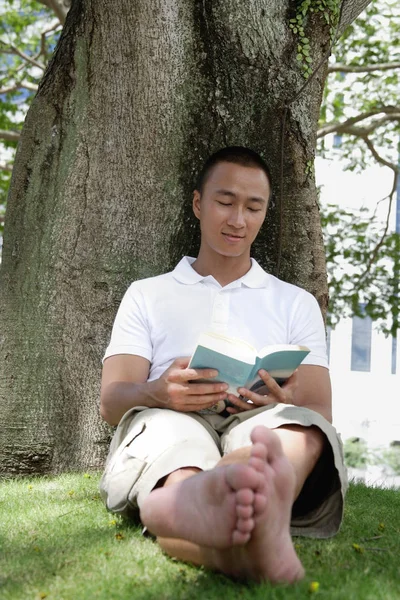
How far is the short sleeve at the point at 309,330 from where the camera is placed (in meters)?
3.36

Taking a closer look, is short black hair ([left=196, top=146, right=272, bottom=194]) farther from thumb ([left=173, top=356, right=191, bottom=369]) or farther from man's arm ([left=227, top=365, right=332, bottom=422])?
thumb ([left=173, top=356, right=191, bottom=369])

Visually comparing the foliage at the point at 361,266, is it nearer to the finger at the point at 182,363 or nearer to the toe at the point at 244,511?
the finger at the point at 182,363

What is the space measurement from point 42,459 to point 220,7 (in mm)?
2638

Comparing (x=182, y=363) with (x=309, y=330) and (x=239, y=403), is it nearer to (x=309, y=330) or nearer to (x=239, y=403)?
(x=239, y=403)

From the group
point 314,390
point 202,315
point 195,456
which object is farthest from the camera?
point 202,315

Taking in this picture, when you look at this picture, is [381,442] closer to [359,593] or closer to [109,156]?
[109,156]

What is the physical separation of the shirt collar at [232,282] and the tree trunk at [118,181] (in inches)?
26.8

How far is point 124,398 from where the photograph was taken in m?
3.07

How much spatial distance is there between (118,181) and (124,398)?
157cm

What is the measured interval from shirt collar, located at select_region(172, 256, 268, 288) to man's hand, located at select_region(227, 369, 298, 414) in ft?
1.91

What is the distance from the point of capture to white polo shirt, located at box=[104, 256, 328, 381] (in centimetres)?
328

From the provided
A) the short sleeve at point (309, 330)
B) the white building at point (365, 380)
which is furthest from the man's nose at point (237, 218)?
the white building at point (365, 380)

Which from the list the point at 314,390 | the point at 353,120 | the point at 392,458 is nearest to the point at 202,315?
the point at 314,390

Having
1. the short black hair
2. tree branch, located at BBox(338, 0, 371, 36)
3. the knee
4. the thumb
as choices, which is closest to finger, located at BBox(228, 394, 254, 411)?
the thumb
